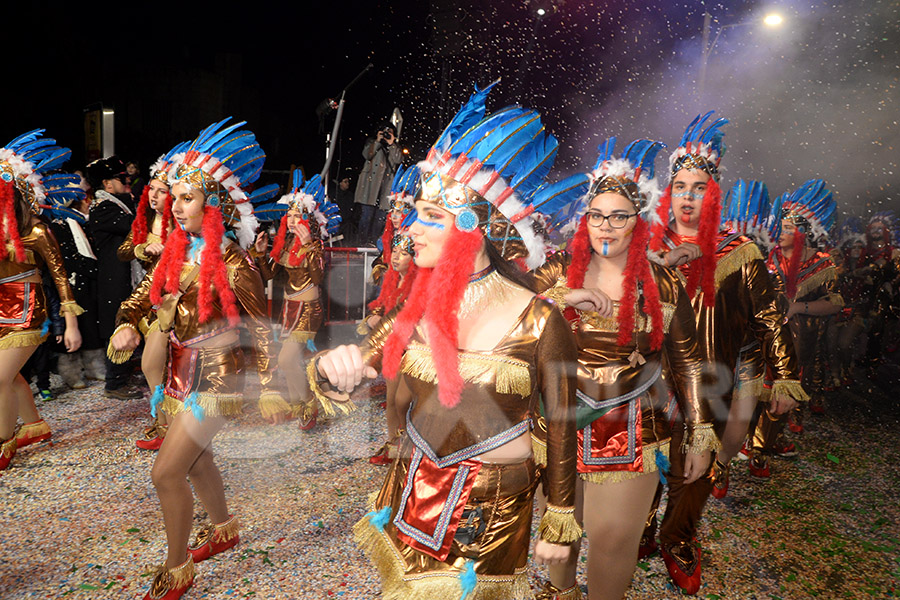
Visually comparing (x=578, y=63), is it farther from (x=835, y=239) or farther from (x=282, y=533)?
(x=282, y=533)

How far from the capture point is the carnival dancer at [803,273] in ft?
18.3

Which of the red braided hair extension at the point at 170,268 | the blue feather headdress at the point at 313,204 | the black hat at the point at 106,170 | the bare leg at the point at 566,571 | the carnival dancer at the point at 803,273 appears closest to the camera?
the bare leg at the point at 566,571

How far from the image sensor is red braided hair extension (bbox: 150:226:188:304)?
10.9 ft

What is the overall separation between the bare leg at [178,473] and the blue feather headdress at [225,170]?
1.34 metres

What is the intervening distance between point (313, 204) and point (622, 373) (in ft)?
16.3

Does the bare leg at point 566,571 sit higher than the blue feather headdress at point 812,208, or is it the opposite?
the blue feather headdress at point 812,208

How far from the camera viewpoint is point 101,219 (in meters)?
6.70

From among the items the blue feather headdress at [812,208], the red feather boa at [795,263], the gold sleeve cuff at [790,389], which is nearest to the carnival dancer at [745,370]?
the gold sleeve cuff at [790,389]

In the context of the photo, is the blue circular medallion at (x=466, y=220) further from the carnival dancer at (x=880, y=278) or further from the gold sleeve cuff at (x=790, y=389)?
the carnival dancer at (x=880, y=278)

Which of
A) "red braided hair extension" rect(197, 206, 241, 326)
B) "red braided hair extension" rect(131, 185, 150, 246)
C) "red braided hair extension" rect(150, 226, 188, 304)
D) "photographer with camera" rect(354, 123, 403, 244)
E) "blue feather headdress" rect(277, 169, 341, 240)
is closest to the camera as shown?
"red braided hair extension" rect(197, 206, 241, 326)

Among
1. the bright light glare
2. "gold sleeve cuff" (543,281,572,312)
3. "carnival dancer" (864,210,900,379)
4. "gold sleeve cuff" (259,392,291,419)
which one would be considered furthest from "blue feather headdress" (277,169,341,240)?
the bright light glare

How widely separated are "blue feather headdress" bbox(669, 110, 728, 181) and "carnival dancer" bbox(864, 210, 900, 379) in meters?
A: 7.97

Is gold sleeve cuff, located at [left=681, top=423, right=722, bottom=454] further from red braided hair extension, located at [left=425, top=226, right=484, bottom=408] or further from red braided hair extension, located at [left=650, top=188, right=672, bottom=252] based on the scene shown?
red braided hair extension, located at [left=425, top=226, right=484, bottom=408]

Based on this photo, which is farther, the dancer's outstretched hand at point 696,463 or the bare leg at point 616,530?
the dancer's outstretched hand at point 696,463
